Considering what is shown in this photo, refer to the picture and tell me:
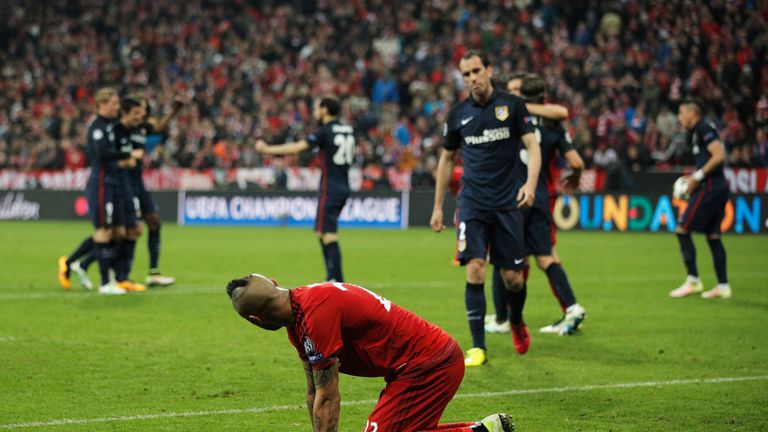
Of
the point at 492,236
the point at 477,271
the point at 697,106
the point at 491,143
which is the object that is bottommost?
the point at 477,271

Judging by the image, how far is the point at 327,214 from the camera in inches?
498

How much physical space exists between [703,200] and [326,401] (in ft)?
30.2

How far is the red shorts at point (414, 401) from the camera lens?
4914 mm

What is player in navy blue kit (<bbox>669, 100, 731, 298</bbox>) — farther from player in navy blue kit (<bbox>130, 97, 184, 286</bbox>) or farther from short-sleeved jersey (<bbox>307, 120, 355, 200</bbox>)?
player in navy blue kit (<bbox>130, 97, 184, 286</bbox>)

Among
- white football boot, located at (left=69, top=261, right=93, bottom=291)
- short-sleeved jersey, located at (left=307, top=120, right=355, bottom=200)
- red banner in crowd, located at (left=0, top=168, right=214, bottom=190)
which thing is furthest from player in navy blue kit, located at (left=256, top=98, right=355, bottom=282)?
red banner in crowd, located at (left=0, top=168, right=214, bottom=190)

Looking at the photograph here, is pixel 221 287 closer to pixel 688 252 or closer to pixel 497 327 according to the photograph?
pixel 497 327

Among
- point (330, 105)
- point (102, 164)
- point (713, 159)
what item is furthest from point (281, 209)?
point (713, 159)

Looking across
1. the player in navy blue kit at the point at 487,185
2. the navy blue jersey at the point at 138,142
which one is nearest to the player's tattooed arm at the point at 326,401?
the player in navy blue kit at the point at 487,185

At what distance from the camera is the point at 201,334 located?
31.3 ft

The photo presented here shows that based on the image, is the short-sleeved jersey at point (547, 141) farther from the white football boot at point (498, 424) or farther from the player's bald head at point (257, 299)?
the player's bald head at point (257, 299)

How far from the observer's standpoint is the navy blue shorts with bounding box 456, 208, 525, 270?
8.19m

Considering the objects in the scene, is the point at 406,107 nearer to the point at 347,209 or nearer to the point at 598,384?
the point at 347,209

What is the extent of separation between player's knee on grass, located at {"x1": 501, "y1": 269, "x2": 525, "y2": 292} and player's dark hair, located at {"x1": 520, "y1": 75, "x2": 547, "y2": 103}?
1849 mm

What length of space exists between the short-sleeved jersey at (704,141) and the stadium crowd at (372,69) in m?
12.7
